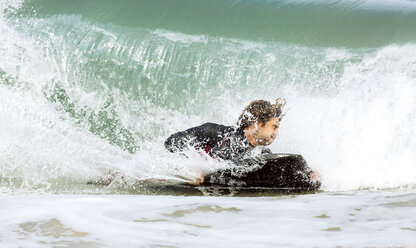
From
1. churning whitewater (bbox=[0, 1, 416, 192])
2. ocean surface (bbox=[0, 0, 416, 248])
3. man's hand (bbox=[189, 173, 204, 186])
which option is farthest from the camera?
churning whitewater (bbox=[0, 1, 416, 192])

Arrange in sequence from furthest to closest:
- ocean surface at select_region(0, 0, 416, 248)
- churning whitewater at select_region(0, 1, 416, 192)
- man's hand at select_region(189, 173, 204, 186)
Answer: churning whitewater at select_region(0, 1, 416, 192) → man's hand at select_region(189, 173, 204, 186) → ocean surface at select_region(0, 0, 416, 248)

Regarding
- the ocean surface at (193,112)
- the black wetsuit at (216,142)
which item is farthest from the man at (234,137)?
the ocean surface at (193,112)

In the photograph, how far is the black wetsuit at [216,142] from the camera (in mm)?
2996

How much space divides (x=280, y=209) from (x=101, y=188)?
3.72 feet

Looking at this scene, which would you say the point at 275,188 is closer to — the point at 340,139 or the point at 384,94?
the point at 340,139

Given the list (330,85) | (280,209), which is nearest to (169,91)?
(330,85)

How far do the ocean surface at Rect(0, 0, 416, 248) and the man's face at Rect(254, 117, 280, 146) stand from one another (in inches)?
13.5

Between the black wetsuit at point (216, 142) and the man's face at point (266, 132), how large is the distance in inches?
2.7

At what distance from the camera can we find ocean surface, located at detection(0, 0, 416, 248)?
2.02 metres

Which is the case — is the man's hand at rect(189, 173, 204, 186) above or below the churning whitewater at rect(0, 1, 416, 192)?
below

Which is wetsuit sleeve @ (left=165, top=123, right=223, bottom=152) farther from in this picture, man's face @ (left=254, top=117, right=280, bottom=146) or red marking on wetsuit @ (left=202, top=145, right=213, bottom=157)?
man's face @ (left=254, top=117, right=280, bottom=146)

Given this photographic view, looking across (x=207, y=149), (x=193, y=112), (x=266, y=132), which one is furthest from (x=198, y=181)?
(x=193, y=112)

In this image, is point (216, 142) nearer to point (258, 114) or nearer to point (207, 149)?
point (207, 149)

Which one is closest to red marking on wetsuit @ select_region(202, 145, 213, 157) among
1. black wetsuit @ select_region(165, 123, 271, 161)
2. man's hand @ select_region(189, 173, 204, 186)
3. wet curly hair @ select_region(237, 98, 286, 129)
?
black wetsuit @ select_region(165, 123, 271, 161)
